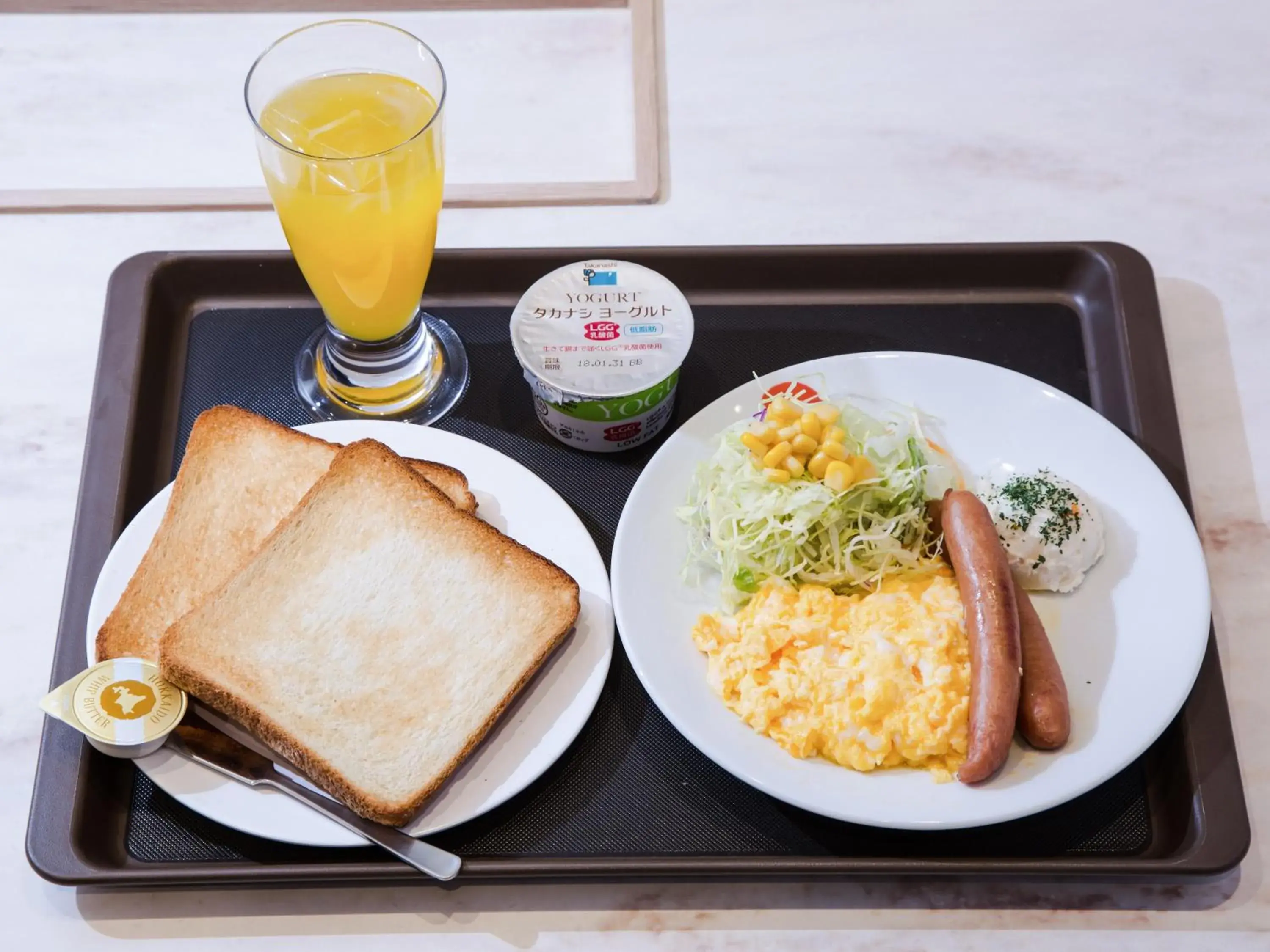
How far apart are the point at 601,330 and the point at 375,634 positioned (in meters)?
0.70

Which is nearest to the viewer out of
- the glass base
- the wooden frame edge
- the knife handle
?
the knife handle

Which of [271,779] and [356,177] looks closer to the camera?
[271,779]

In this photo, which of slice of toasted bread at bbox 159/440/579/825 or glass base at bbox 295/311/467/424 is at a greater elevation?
glass base at bbox 295/311/467/424

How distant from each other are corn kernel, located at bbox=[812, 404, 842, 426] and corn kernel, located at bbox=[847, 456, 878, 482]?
0.08 meters

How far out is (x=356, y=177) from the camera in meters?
1.98

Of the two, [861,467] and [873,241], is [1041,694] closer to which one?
[861,467]

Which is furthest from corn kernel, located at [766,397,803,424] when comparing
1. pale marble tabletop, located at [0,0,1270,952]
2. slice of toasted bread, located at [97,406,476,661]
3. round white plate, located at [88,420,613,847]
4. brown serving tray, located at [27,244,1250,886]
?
pale marble tabletop, located at [0,0,1270,952]

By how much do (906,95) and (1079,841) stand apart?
1873 mm

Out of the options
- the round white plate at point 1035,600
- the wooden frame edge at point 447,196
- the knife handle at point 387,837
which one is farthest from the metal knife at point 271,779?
the wooden frame edge at point 447,196

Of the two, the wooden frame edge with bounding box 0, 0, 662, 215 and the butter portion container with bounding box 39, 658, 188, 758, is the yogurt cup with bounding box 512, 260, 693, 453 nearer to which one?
the wooden frame edge with bounding box 0, 0, 662, 215

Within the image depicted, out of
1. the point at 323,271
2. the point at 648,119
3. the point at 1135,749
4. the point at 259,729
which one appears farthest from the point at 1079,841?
the point at 648,119

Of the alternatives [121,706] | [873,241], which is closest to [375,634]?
[121,706]

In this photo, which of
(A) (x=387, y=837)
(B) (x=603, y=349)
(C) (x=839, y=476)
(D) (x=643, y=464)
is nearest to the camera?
(A) (x=387, y=837)

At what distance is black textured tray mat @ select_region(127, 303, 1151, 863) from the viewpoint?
74.4 inches
